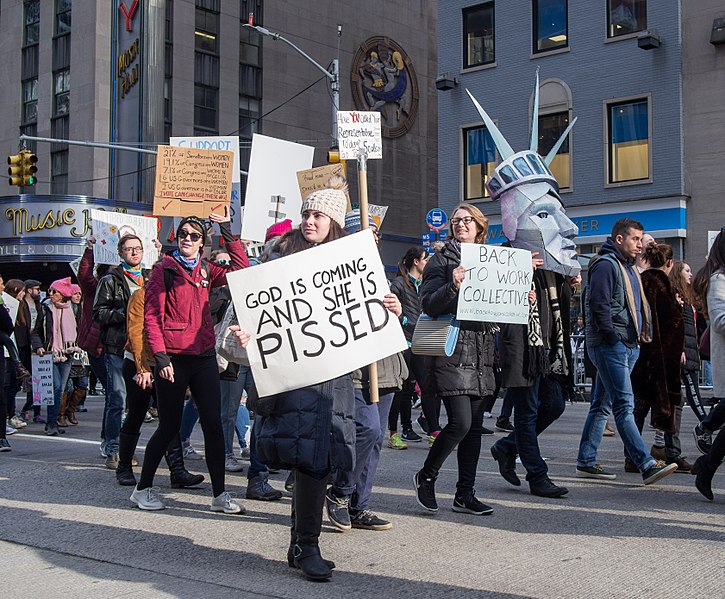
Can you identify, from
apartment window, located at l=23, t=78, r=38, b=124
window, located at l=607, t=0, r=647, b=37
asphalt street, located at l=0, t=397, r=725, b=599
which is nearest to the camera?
asphalt street, located at l=0, t=397, r=725, b=599

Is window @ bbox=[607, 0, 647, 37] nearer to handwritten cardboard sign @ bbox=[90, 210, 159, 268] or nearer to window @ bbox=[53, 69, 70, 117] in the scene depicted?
handwritten cardboard sign @ bbox=[90, 210, 159, 268]

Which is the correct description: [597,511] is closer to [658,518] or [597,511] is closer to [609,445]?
[658,518]

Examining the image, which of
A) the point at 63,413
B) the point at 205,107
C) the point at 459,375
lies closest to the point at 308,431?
the point at 459,375

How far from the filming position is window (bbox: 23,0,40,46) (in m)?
42.6

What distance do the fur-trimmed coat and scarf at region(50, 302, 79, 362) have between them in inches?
280

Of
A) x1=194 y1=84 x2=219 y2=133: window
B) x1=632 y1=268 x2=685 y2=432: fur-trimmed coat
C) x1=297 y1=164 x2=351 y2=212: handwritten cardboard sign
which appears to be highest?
x1=194 y1=84 x2=219 y2=133: window

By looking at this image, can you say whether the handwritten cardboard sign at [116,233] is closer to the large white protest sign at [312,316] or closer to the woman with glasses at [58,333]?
the woman with glasses at [58,333]

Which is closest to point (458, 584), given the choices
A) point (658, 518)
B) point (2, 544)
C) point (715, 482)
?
point (658, 518)

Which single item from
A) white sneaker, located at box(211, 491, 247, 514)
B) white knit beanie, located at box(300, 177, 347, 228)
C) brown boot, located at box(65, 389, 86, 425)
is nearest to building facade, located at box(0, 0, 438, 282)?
brown boot, located at box(65, 389, 86, 425)

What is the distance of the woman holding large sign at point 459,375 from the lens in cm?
602

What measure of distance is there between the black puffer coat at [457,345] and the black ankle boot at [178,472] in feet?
7.70

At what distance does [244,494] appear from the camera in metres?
6.99

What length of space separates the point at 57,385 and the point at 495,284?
7.27 metres

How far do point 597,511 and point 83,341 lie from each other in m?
5.43
